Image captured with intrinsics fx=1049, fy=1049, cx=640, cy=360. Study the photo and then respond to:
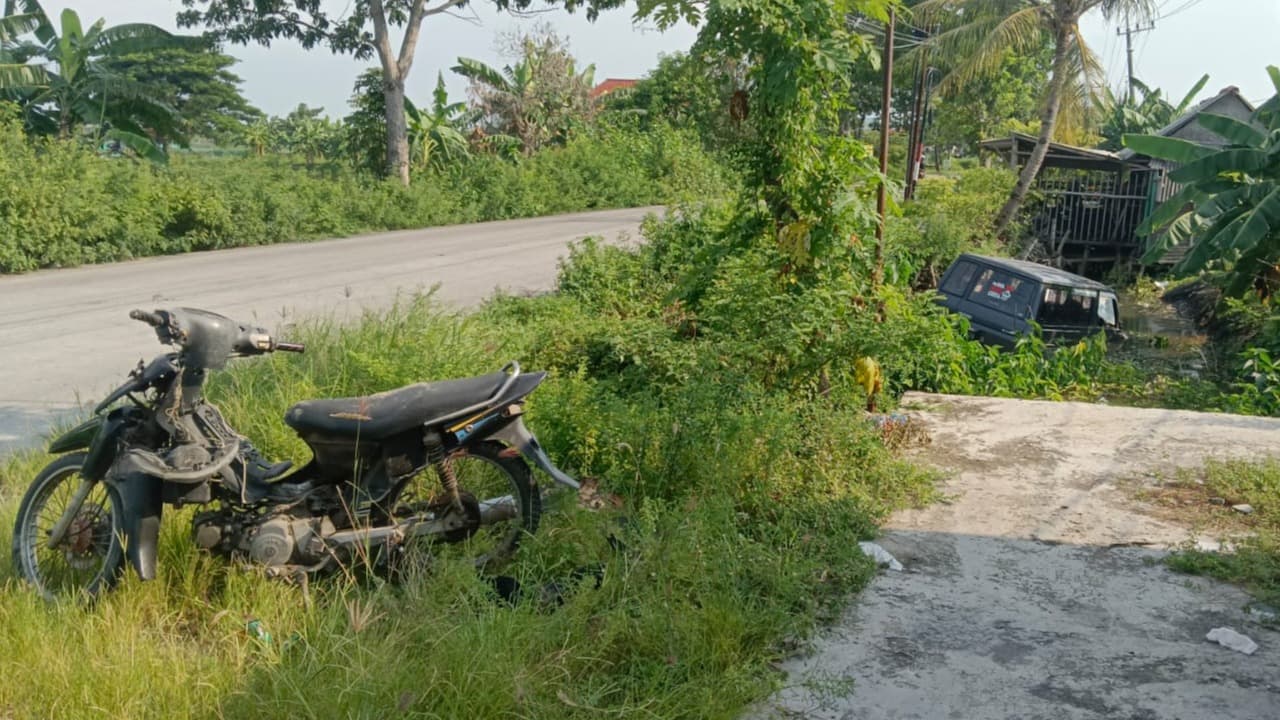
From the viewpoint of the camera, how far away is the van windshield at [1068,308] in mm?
13539

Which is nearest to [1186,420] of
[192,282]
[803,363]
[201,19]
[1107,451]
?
[1107,451]

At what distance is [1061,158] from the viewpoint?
2469 centimetres

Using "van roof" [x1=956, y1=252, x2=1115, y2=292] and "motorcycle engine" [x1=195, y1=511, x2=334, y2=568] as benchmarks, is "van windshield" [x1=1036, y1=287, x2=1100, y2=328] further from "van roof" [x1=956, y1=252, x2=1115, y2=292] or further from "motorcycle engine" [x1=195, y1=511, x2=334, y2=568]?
"motorcycle engine" [x1=195, y1=511, x2=334, y2=568]

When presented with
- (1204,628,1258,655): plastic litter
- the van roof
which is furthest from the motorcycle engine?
the van roof

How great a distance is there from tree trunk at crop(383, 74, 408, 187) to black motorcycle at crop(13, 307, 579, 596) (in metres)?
20.1

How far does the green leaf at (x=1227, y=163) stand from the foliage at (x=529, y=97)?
68.3ft

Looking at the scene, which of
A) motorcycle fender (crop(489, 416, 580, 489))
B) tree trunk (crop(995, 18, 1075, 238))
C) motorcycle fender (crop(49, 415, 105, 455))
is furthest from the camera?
tree trunk (crop(995, 18, 1075, 238))

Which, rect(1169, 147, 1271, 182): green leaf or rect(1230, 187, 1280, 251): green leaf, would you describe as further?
rect(1169, 147, 1271, 182): green leaf

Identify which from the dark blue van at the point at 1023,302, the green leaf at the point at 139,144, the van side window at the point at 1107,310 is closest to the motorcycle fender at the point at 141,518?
the dark blue van at the point at 1023,302

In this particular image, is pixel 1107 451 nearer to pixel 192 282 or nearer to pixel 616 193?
pixel 192 282

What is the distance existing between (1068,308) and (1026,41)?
10.6 m

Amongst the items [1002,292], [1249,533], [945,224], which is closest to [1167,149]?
[1002,292]

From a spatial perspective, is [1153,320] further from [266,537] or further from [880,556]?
[266,537]

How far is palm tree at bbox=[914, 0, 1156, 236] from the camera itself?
21000mm
